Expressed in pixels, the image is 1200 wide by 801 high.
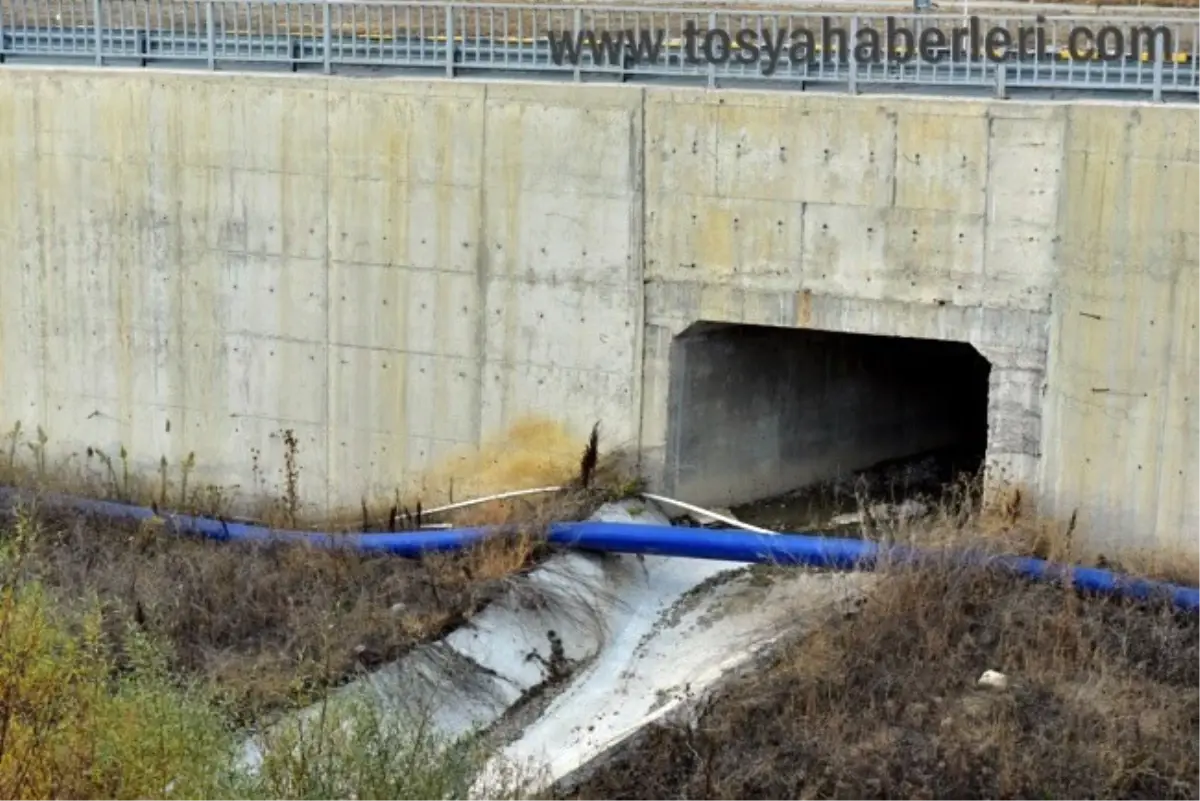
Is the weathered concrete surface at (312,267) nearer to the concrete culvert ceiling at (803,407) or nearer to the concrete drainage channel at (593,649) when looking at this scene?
the concrete culvert ceiling at (803,407)

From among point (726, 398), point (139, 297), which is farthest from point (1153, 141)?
point (139, 297)

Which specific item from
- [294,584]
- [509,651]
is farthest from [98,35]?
[509,651]

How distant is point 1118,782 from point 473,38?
9527 mm

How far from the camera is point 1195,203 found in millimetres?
13516

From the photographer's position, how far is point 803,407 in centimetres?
1689

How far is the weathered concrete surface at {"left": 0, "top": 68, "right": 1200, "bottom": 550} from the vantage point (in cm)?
1394

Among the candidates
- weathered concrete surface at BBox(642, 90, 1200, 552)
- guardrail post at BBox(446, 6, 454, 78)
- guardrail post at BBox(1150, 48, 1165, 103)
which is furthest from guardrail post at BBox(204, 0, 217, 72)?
guardrail post at BBox(1150, 48, 1165, 103)

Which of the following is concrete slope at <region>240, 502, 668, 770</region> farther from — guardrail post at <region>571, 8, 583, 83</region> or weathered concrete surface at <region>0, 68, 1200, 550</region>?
guardrail post at <region>571, 8, 583, 83</region>

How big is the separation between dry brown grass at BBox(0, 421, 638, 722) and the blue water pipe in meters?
0.15

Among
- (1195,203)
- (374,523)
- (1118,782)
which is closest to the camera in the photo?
(1118,782)

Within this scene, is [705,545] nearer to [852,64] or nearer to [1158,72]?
[852,64]

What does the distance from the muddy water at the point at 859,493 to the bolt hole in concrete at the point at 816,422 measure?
17mm

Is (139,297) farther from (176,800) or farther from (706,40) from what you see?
(176,800)

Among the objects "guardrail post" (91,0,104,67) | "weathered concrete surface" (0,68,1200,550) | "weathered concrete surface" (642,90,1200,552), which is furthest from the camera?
"guardrail post" (91,0,104,67)
